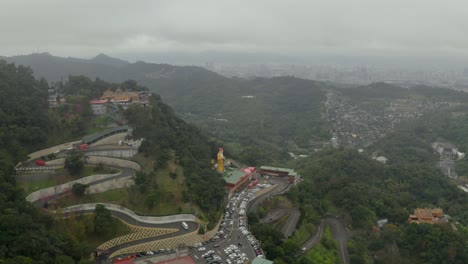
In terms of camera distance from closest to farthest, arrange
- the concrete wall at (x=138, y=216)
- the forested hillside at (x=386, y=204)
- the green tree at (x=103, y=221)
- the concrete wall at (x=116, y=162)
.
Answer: the green tree at (x=103, y=221) → the concrete wall at (x=138, y=216) → the forested hillside at (x=386, y=204) → the concrete wall at (x=116, y=162)

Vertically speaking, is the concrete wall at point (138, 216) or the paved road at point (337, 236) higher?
the concrete wall at point (138, 216)

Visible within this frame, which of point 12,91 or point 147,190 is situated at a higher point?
point 12,91

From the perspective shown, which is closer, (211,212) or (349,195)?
(211,212)

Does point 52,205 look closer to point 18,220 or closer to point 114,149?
point 18,220

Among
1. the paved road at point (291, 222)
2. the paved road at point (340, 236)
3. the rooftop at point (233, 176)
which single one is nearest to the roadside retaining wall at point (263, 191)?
the rooftop at point (233, 176)

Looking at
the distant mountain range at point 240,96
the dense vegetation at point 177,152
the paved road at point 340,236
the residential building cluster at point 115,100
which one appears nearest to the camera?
the dense vegetation at point 177,152

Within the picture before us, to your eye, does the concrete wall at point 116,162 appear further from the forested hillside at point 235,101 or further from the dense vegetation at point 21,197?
the forested hillside at point 235,101

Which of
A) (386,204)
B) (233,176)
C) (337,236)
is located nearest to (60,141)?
(233,176)

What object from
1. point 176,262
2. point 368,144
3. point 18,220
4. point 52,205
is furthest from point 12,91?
point 368,144
